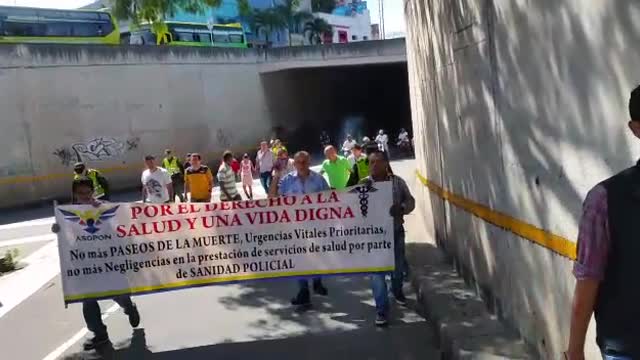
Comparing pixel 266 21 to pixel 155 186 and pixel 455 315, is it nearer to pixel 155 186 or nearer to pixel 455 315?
pixel 155 186

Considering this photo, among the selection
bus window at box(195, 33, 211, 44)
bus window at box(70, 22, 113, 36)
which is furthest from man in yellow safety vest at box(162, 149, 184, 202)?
bus window at box(195, 33, 211, 44)

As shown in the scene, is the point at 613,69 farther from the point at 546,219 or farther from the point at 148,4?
the point at 148,4

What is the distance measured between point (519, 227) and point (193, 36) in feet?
103

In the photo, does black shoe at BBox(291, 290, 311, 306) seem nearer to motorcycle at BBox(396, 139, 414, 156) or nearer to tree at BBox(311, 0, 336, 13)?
motorcycle at BBox(396, 139, 414, 156)

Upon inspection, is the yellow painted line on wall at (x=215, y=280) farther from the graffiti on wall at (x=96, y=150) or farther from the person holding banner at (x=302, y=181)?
the graffiti on wall at (x=96, y=150)

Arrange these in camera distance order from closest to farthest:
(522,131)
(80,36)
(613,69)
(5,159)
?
(613,69), (522,131), (5,159), (80,36)

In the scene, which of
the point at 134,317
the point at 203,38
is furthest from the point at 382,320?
the point at 203,38

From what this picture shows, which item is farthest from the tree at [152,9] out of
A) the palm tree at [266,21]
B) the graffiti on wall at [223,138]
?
the palm tree at [266,21]

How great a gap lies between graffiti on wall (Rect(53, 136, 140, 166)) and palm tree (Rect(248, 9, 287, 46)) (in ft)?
106

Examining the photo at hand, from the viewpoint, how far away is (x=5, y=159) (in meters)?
23.2

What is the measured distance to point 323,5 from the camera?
72312 mm

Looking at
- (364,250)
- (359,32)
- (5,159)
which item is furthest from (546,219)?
(359,32)

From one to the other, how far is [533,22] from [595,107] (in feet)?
3.42

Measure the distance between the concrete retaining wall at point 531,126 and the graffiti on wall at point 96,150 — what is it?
20.6 metres
